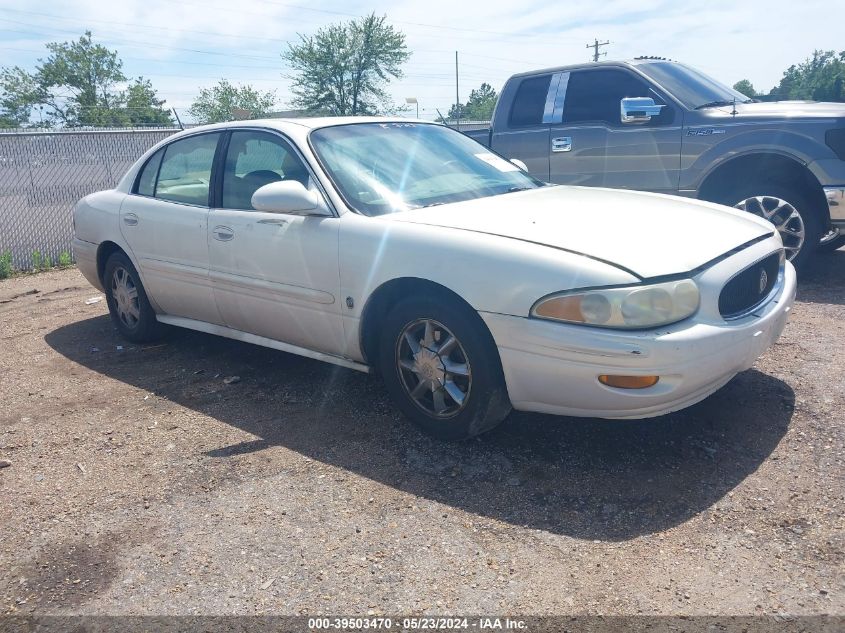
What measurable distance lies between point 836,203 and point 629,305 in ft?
13.2

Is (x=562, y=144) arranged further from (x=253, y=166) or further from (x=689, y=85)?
(x=253, y=166)

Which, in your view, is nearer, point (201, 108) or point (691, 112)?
point (691, 112)

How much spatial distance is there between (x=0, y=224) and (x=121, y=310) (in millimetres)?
4787

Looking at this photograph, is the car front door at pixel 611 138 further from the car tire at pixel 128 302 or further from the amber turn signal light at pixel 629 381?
the amber turn signal light at pixel 629 381

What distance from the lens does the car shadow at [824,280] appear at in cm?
598

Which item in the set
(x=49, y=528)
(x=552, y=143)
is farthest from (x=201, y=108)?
(x=49, y=528)

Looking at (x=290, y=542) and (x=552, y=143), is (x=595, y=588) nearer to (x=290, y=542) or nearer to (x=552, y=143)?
(x=290, y=542)

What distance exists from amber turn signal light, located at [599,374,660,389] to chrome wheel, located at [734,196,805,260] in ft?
12.7

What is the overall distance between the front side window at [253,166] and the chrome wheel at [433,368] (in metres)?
1.21

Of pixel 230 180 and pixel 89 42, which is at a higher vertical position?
pixel 89 42

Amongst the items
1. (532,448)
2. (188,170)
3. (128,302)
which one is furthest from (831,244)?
(128,302)

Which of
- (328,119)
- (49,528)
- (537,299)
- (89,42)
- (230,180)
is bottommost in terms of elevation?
(49,528)

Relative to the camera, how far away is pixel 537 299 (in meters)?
3.17

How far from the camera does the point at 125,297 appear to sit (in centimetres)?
561
